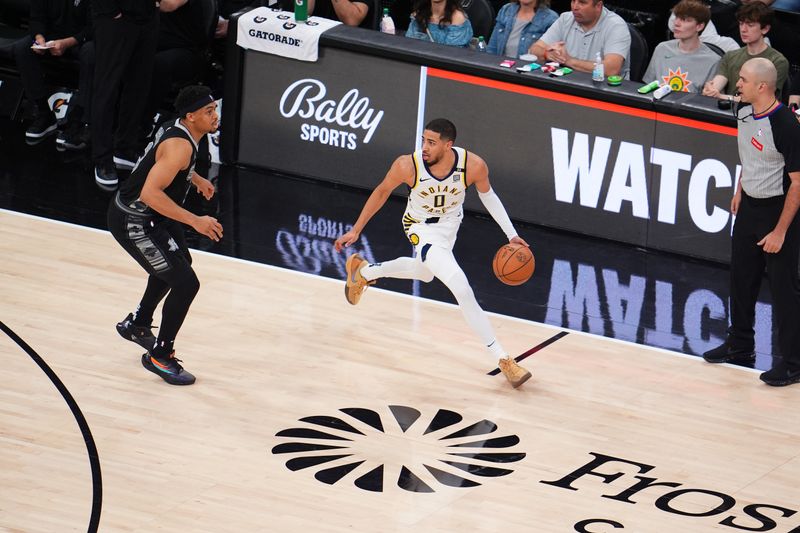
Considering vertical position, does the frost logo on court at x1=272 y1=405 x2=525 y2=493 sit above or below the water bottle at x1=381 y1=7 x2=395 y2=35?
below

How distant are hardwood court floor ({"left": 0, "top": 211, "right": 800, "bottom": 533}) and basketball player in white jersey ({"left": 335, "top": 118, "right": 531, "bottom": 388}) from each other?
0.47m

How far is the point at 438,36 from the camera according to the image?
12.6 m

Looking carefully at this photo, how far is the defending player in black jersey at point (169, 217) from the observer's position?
8.17m

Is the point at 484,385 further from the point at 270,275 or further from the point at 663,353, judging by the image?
the point at 270,275

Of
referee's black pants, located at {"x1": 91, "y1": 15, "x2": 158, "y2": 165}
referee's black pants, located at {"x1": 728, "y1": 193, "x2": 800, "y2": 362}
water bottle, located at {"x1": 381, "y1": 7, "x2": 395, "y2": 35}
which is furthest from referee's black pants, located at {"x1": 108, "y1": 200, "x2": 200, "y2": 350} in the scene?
water bottle, located at {"x1": 381, "y1": 7, "x2": 395, "y2": 35}

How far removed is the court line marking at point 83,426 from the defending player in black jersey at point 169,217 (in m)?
0.61

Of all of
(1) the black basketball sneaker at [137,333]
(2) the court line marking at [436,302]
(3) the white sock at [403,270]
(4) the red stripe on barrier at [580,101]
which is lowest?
(2) the court line marking at [436,302]

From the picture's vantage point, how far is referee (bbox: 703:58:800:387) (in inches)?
348

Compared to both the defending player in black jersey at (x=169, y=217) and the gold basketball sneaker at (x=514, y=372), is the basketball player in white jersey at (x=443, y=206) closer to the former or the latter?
the gold basketball sneaker at (x=514, y=372)

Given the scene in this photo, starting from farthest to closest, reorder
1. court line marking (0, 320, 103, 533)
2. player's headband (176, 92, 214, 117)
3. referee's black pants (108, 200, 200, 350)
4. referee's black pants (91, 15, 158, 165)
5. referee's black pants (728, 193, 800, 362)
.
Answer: referee's black pants (91, 15, 158, 165) < referee's black pants (728, 193, 800, 362) < referee's black pants (108, 200, 200, 350) < player's headband (176, 92, 214, 117) < court line marking (0, 320, 103, 533)

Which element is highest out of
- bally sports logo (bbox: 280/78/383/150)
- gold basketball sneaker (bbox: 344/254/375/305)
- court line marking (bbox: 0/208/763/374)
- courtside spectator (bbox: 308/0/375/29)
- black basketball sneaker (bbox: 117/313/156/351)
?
courtside spectator (bbox: 308/0/375/29)

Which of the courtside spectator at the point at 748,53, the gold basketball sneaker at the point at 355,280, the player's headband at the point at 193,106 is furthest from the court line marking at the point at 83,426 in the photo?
the courtside spectator at the point at 748,53

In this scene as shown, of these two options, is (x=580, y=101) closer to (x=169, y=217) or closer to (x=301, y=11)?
(x=301, y=11)

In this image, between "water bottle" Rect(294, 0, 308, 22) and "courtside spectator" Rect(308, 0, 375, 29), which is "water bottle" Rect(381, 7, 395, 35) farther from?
"water bottle" Rect(294, 0, 308, 22)
